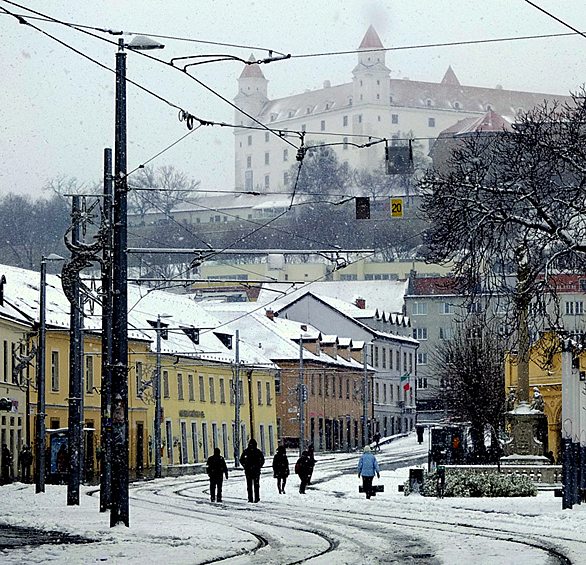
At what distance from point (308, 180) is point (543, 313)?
159 metres

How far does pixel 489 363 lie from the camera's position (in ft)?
235

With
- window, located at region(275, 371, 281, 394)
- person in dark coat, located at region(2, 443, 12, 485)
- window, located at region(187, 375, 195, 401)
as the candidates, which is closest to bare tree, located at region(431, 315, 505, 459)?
window, located at region(275, 371, 281, 394)

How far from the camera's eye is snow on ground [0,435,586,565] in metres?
18.3

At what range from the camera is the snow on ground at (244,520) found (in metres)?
18.3

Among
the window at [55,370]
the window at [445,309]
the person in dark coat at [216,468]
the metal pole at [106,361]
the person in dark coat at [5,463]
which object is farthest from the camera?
the window at [445,309]

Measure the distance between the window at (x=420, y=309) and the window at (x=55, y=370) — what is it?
77.2 metres

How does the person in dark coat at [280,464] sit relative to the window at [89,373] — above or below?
below

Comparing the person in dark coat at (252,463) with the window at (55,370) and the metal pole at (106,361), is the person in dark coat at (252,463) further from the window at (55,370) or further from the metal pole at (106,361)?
the window at (55,370)

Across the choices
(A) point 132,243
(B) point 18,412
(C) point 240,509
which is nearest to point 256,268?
(A) point 132,243

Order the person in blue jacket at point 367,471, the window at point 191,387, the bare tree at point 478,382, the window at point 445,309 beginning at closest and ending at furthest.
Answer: the person in blue jacket at point 367,471 < the bare tree at point 478,382 < the window at point 191,387 < the window at point 445,309

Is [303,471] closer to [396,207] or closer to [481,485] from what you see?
[481,485]

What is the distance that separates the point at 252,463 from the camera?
109 ft

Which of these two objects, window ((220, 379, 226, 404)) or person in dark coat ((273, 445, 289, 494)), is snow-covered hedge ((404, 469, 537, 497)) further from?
window ((220, 379, 226, 404))

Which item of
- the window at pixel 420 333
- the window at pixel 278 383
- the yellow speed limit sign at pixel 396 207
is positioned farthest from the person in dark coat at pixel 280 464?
the window at pixel 420 333
